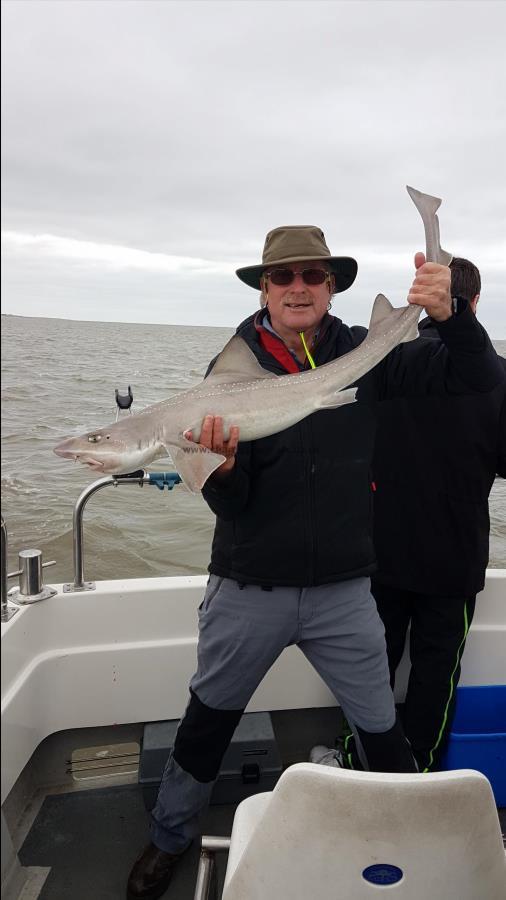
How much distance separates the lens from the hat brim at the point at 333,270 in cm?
246

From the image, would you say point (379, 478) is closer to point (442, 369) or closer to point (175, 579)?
point (442, 369)

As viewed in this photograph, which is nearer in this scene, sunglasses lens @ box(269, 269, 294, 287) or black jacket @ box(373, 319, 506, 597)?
sunglasses lens @ box(269, 269, 294, 287)

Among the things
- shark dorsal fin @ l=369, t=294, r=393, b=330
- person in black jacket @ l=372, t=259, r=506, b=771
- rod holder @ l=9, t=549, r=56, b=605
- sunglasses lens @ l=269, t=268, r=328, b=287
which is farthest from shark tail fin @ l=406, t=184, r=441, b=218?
rod holder @ l=9, t=549, r=56, b=605

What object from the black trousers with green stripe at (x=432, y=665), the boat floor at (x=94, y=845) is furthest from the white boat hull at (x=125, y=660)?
the black trousers with green stripe at (x=432, y=665)

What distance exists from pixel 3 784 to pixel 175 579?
98.8 inches

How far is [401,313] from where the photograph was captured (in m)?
2.36

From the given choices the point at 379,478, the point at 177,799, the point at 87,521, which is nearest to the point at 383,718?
the point at 177,799

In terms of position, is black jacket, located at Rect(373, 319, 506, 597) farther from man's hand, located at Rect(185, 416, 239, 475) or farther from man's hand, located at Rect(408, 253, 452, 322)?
man's hand, located at Rect(185, 416, 239, 475)

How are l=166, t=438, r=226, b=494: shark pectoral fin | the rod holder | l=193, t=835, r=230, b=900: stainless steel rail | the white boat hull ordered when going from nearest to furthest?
l=193, t=835, r=230, b=900: stainless steel rail < l=166, t=438, r=226, b=494: shark pectoral fin < the rod holder < the white boat hull

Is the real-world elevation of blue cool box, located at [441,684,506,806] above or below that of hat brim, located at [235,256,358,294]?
below

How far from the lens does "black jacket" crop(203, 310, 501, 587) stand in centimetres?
237

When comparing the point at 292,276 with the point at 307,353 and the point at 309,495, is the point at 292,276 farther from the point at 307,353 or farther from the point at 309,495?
the point at 309,495

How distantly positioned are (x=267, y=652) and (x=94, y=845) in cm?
122

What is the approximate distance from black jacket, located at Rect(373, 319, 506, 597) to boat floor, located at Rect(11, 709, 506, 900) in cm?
115
